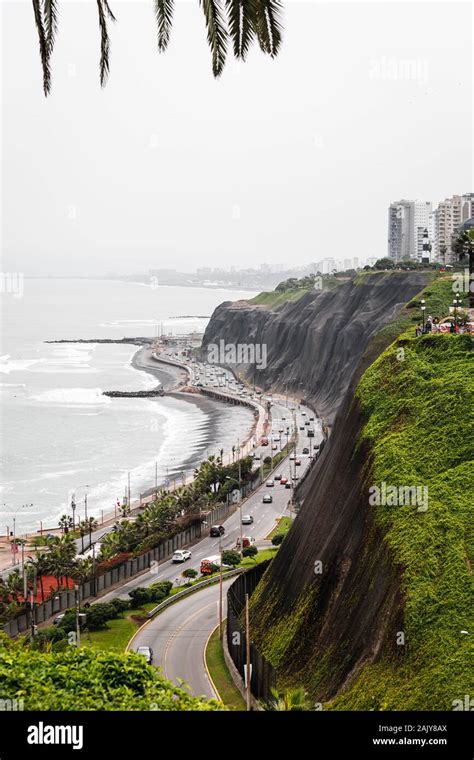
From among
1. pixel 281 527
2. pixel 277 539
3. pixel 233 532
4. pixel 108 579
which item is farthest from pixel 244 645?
pixel 233 532

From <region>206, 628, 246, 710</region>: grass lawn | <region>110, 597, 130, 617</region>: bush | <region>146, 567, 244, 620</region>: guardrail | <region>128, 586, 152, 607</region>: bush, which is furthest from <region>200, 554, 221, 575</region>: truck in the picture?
<region>206, 628, 246, 710</region>: grass lawn

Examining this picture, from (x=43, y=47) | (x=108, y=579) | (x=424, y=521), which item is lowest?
(x=108, y=579)

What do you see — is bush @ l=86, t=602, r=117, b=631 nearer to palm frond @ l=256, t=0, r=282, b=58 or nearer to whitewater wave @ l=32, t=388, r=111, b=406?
palm frond @ l=256, t=0, r=282, b=58

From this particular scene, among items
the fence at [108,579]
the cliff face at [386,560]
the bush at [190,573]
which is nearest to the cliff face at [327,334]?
the fence at [108,579]

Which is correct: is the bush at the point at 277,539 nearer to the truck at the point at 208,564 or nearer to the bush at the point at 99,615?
the truck at the point at 208,564

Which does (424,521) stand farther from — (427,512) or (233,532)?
(233,532)

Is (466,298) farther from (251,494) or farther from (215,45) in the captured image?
(215,45)
